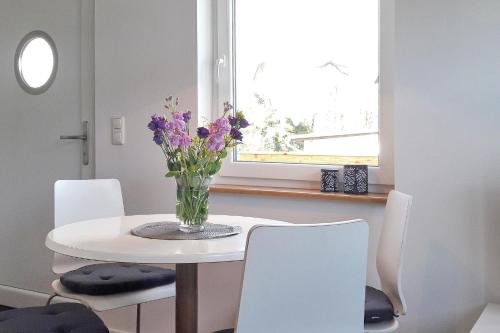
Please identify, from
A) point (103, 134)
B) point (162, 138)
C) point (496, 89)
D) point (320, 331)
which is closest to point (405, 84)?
point (496, 89)

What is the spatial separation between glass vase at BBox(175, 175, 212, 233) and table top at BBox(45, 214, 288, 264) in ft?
0.51

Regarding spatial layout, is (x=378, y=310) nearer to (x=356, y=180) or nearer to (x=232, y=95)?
→ (x=356, y=180)

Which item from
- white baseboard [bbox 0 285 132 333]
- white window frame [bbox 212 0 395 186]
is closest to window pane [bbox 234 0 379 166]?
white window frame [bbox 212 0 395 186]

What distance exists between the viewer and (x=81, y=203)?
2553 mm

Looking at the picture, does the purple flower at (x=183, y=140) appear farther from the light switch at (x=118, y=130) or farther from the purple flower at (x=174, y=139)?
the light switch at (x=118, y=130)

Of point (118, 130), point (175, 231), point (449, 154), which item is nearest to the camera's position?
point (175, 231)

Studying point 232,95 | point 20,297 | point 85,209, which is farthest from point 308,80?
point 20,297

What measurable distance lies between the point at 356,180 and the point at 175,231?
865 mm

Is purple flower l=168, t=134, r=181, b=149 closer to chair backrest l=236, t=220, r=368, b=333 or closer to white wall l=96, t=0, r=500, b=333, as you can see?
chair backrest l=236, t=220, r=368, b=333

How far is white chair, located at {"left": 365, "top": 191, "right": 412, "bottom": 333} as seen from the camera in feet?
6.04

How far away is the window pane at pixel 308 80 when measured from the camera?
2.48 meters

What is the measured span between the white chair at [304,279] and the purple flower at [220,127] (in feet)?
2.00

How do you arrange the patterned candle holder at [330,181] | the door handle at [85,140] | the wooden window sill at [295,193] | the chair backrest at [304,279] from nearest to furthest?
the chair backrest at [304,279]
the wooden window sill at [295,193]
the patterned candle holder at [330,181]
the door handle at [85,140]

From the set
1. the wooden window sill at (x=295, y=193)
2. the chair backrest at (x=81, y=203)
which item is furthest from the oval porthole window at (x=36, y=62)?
the wooden window sill at (x=295, y=193)
